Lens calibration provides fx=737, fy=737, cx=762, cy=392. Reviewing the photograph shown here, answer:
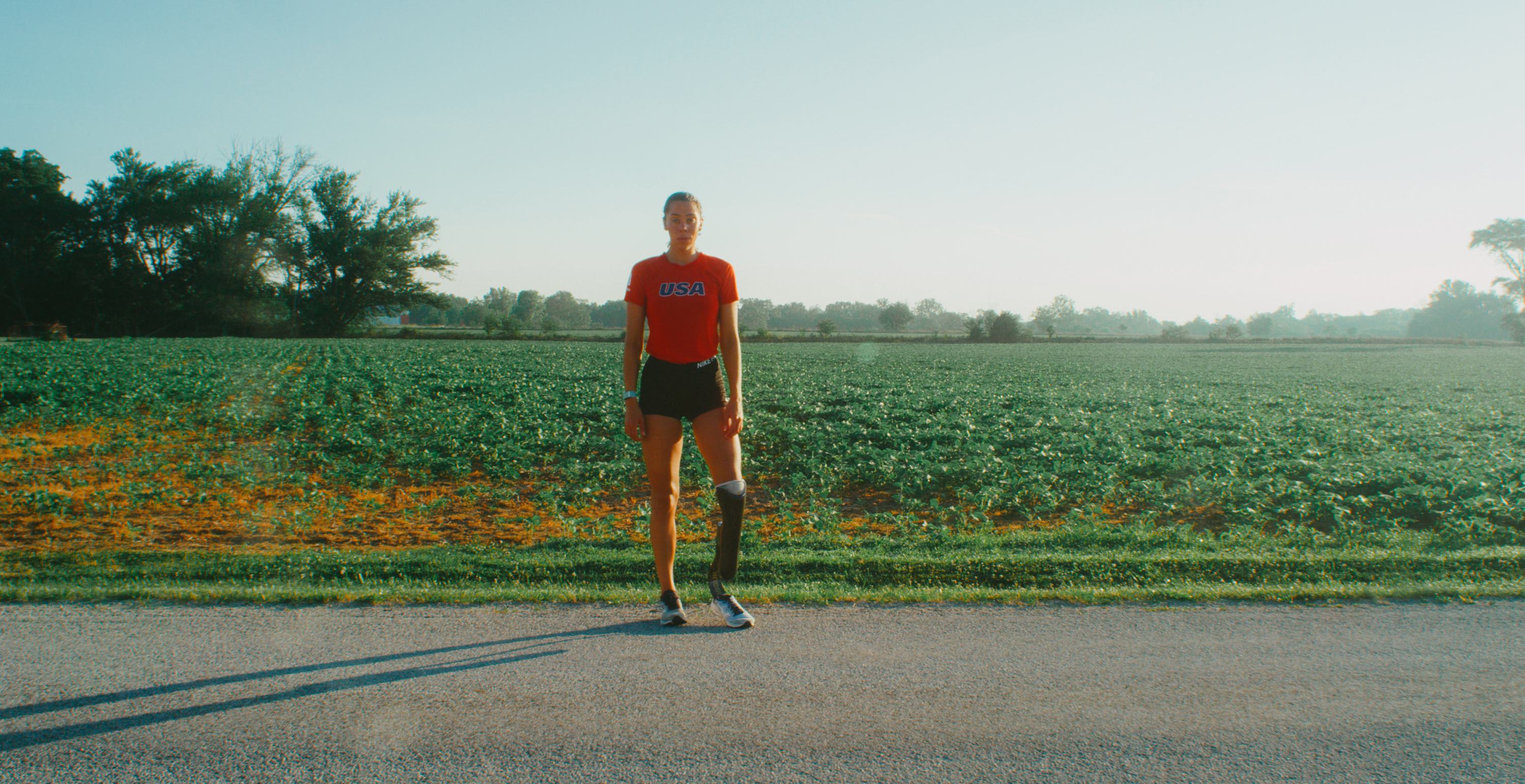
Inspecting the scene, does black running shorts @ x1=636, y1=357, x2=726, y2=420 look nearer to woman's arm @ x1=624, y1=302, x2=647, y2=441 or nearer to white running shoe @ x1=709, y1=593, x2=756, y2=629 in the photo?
woman's arm @ x1=624, y1=302, x2=647, y2=441

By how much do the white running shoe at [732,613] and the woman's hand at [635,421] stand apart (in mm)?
900

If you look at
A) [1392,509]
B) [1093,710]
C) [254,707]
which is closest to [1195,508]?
[1392,509]

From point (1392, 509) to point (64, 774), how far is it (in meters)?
9.40

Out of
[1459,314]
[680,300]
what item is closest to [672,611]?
[680,300]

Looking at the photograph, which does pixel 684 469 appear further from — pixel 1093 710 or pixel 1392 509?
pixel 1392 509

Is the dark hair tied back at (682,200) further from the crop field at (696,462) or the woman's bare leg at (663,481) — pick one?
the crop field at (696,462)

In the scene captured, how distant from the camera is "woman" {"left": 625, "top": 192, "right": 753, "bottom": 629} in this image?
11.7ft

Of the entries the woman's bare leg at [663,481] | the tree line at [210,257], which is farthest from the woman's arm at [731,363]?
the tree line at [210,257]

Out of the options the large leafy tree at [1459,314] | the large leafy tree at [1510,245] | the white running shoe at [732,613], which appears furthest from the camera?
the large leafy tree at [1459,314]

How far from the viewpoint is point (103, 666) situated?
9.73 ft

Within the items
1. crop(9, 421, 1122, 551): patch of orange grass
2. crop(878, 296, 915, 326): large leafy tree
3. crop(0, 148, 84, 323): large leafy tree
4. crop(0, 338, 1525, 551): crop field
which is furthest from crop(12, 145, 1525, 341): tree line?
crop(9, 421, 1122, 551): patch of orange grass

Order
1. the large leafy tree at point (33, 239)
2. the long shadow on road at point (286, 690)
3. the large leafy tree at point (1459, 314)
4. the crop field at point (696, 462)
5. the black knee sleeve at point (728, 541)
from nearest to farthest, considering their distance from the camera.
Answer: the long shadow on road at point (286, 690), the black knee sleeve at point (728, 541), the crop field at point (696, 462), the large leafy tree at point (33, 239), the large leafy tree at point (1459, 314)

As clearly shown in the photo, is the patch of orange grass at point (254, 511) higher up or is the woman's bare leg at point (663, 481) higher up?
the woman's bare leg at point (663, 481)

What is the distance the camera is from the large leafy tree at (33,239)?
5472cm
